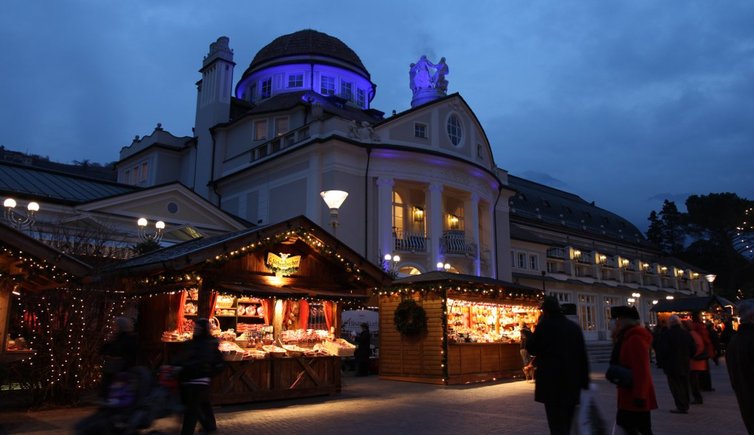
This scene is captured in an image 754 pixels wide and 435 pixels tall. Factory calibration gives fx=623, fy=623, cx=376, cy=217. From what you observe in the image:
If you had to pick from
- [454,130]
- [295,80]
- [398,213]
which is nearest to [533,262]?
[454,130]

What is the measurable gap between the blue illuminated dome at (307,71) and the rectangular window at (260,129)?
17.2 ft

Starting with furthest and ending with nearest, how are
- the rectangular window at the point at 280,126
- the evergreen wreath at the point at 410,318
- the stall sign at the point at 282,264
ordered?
the rectangular window at the point at 280,126
the evergreen wreath at the point at 410,318
the stall sign at the point at 282,264

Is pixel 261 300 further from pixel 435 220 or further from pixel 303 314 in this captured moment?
pixel 435 220

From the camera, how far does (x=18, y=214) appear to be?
21.1 metres

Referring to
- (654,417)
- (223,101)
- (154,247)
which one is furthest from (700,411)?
(223,101)

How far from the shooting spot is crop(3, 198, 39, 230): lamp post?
1731 cm

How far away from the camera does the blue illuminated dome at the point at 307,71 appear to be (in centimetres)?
3906

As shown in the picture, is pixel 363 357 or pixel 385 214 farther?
pixel 385 214

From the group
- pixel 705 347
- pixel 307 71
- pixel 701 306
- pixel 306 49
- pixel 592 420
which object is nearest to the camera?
pixel 592 420

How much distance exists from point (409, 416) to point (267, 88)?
32070 mm

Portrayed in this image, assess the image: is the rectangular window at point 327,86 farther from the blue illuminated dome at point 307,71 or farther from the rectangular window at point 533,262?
the rectangular window at point 533,262

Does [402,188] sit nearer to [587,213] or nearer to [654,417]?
[654,417]

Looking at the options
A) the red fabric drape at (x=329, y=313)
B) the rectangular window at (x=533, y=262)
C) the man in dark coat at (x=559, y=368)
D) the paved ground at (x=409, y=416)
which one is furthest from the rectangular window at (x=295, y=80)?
the man in dark coat at (x=559, y=368)

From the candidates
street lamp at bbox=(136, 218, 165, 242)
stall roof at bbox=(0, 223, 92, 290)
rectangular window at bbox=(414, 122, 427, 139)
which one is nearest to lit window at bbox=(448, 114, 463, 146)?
rectangular window at bbox=(414, 122, 427, 139)
